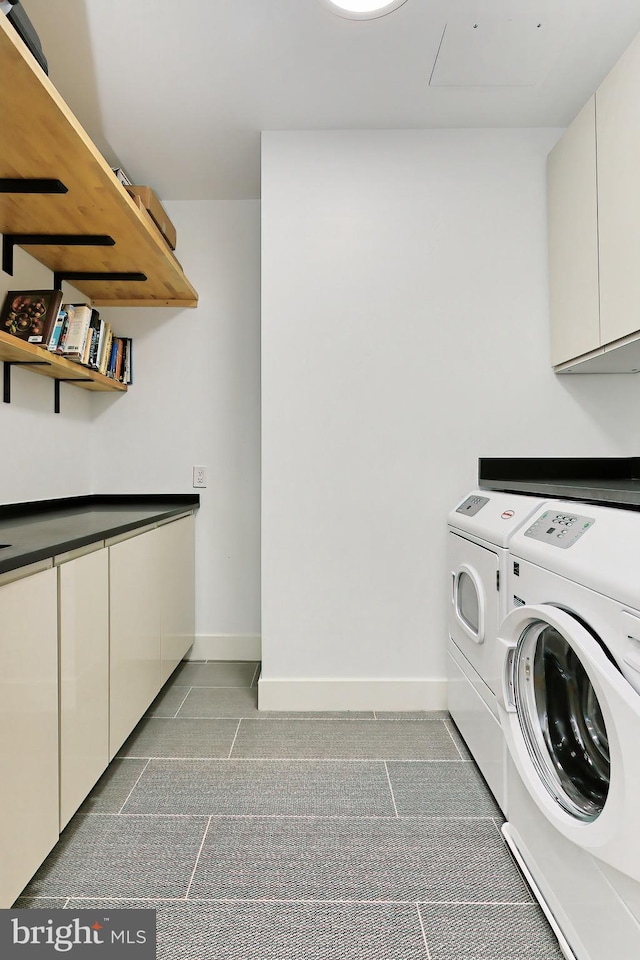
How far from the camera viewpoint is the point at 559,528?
1350 mm

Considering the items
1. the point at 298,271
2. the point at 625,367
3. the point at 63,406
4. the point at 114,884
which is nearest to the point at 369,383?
the point at 298,271

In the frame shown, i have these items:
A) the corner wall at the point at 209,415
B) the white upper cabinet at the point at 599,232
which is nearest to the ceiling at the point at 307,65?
the white upper cabinet at the point at 599,232

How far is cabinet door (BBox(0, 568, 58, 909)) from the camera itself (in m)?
1.07

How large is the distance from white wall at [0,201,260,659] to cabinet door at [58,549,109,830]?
1.31 meters

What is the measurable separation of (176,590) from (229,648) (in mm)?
595

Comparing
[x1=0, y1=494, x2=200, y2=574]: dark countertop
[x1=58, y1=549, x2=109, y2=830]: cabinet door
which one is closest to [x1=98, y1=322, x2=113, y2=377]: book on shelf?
[x1=0, y1=494, x2=200, y2=574]: dark countertop

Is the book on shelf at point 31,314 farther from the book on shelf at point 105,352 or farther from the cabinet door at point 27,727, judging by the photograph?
the cabinet door at point 27,727

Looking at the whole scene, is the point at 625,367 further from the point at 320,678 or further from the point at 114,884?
the point at 114,884

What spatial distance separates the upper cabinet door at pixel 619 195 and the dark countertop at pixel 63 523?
1763 mm

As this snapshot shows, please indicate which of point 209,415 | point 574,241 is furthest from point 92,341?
point 574,241

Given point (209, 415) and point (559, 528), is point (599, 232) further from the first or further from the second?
Answer: point (209, 415)

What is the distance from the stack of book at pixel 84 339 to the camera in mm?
2180

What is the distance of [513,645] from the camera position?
52.0 inches

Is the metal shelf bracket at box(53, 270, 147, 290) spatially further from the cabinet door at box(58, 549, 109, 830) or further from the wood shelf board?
the cabinet door at box(58, 549, 109, 830)
